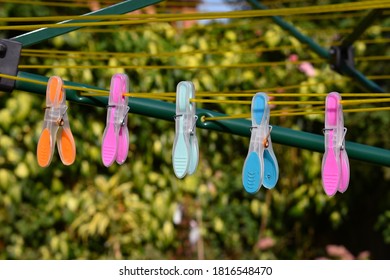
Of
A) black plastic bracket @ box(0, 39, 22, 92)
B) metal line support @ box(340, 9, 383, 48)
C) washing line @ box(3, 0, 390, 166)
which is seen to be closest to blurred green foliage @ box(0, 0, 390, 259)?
metal line support @ box(340, 9, 383, 48)

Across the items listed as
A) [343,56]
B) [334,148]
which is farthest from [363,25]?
[334,148]

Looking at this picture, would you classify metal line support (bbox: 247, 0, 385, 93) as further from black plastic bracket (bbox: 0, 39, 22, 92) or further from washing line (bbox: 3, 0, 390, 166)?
black plastic bracket (bbox: 0, 39, 22, 92)

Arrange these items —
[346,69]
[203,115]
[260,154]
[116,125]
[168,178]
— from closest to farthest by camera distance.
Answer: [260,154]
[116,125]
[203,115]
[346,69]
[168,178]

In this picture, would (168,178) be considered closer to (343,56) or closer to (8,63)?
(343,56)

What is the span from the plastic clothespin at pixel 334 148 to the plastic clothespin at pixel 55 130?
1.60 feet

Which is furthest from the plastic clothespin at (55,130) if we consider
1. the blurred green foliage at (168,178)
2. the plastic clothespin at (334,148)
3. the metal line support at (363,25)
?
the blurred green foliage at (168,178)

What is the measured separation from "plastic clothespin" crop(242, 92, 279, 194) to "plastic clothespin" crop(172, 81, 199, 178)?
4.3 inches

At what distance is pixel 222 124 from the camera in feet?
5.96

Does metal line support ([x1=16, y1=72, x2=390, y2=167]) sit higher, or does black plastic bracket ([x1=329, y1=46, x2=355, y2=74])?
black plastic bracket ([x1=329, y1=46, x2=355, y2=74])

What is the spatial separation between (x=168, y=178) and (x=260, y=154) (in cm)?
246

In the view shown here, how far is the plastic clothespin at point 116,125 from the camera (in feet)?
5.47

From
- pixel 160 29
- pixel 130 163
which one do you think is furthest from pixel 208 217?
pixel 160 29

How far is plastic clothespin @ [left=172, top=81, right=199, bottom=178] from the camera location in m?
1.61

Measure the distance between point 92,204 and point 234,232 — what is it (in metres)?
0.79
